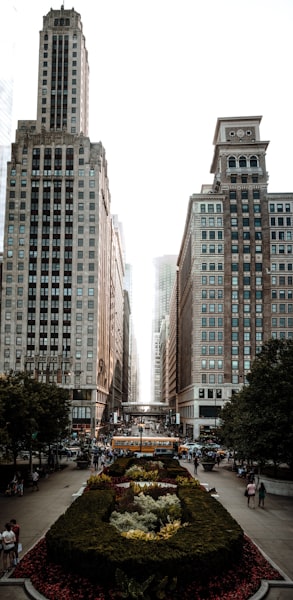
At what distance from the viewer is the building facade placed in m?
121

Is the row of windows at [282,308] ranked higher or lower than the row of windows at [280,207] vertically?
lower

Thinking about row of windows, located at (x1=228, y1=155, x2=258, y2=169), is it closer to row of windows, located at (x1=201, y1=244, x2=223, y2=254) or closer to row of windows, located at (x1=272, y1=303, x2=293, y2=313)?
row of windows, located at (x1=201, y1=244, x2=223, y2=254)

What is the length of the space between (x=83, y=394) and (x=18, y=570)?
101283mm

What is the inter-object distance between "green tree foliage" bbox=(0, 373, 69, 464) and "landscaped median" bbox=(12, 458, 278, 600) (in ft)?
37.9

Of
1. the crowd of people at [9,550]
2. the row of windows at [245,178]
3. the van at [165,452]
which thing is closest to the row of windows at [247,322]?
the row of windows at [245,178]

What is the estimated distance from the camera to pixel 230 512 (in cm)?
3102

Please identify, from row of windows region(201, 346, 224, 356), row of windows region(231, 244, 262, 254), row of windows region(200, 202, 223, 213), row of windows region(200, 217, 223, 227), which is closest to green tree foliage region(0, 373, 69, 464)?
row of windows region(201, 346, 224, 356)

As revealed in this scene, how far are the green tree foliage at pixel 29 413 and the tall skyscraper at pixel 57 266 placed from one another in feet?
200

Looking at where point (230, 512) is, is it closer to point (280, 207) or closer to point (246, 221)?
point (246, 221)

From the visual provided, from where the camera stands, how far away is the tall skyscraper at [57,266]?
120m

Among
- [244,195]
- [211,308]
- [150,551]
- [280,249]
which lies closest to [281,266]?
[280,249]

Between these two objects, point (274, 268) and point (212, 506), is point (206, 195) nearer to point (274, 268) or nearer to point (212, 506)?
point (274, 268)

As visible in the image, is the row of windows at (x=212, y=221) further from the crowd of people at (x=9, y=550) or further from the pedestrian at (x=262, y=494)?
the crowd of people at (x=9, y=550)

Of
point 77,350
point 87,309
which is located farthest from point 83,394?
point 87,309
